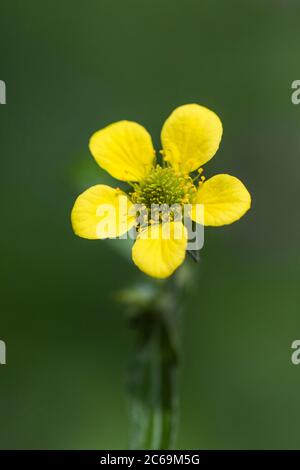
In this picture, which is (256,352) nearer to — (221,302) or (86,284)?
(221,302)

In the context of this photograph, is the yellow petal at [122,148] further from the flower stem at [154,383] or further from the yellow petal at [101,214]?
the flower stem at [154,383]

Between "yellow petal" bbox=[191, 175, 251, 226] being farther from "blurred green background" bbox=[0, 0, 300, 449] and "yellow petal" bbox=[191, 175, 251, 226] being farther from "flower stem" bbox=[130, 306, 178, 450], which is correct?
"blurred green background" bbox=[0, 0, 300, 449]

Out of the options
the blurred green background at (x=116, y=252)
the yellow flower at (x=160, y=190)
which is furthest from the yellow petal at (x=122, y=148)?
the blurred green background at (x=116, y=252)

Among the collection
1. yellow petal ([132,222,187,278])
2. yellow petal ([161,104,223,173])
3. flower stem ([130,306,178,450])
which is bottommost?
flower stem ([130,306,178,450])

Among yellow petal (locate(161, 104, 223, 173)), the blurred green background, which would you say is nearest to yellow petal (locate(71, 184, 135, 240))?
yellow petal (locate(161, 104, 223, 173))

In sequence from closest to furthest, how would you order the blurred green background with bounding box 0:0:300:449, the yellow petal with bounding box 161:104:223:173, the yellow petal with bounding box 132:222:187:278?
the yellow petal with bounding box 132:222:187:278 → the yellow petal with bounding box 161:104:223:173 → the blurred green background with bounding box 0:0:300:449

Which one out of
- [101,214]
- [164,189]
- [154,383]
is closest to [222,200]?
[164,189]
